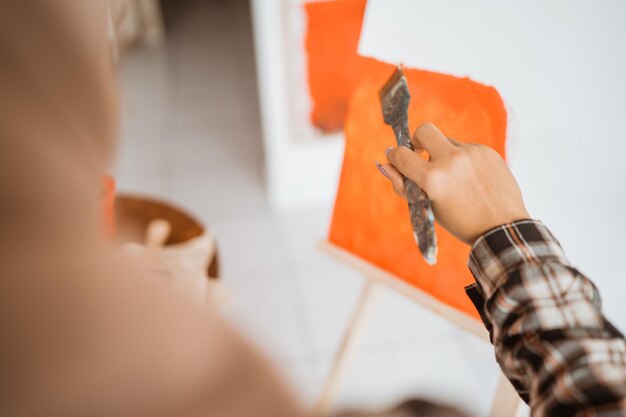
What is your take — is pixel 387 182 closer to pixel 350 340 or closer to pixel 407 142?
pixel 407 142

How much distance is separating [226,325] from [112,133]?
126 mm

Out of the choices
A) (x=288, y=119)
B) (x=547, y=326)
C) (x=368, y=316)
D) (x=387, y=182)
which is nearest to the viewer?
(x=547, y=326)

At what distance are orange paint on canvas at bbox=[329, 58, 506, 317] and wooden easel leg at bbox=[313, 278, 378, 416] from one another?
110 millimetres

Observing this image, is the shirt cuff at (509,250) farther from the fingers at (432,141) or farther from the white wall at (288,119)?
the white wall at (288,119)

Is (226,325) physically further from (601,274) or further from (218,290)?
(218,290)

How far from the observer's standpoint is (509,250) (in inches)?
22.0

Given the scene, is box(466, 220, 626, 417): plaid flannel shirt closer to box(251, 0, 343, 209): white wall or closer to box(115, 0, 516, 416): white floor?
box(115, 0, 516, 416): white floor

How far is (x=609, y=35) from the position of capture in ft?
1.91

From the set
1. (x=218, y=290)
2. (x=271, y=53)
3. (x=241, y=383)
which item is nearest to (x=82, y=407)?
(x=241, y=383)

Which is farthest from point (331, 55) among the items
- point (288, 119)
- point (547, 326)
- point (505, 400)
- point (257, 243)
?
point (547, 326)

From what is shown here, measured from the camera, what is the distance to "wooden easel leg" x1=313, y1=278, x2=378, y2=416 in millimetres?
1074

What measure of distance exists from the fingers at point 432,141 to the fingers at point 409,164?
0.02 meters

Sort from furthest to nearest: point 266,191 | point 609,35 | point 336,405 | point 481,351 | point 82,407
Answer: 1. point 266,191
2. point 481,351
3. point 336,405
4. point 609,35
5. point 82,407

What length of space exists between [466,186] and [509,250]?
0.31 ft
